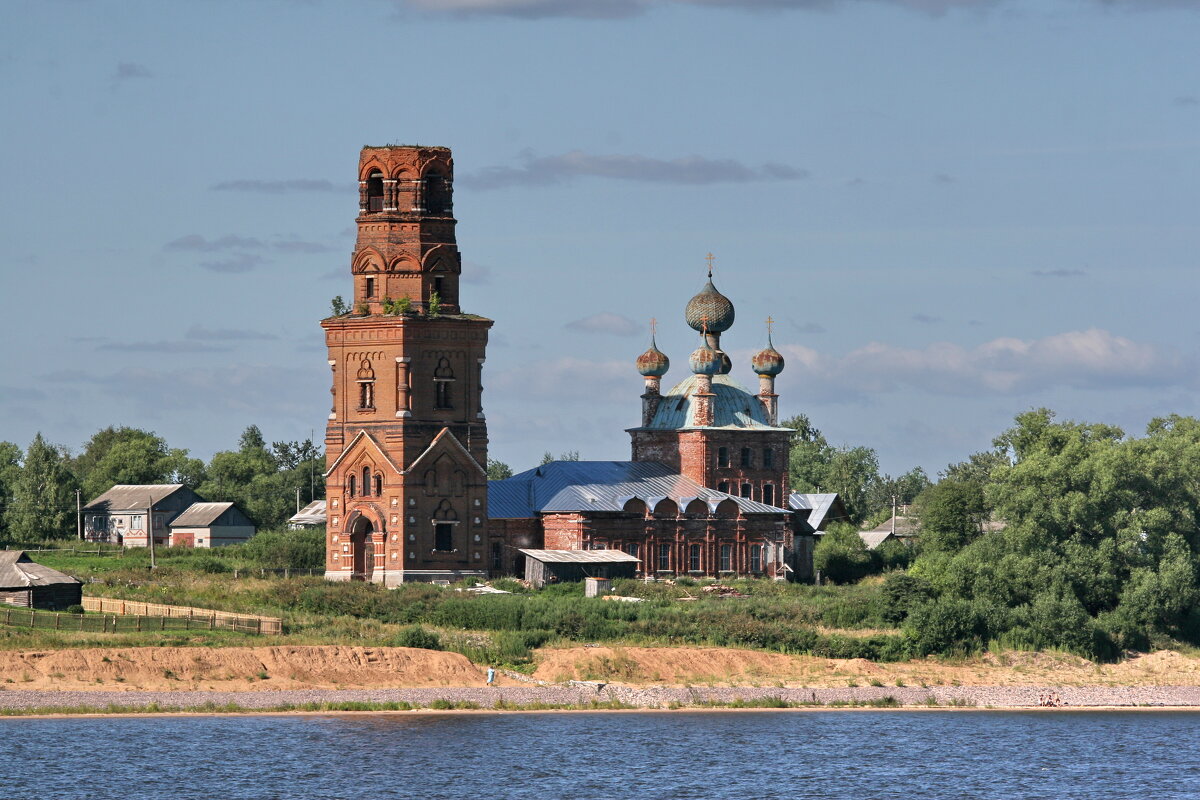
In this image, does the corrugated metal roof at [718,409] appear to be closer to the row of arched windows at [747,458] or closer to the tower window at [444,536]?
the row of arched windows at [747,458]

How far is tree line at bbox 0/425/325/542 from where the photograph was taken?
11000cm

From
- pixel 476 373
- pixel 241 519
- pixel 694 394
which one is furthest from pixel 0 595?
pixel 241 519

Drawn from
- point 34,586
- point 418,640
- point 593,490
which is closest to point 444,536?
point 593,490

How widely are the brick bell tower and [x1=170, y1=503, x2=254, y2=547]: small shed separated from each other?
31177mm

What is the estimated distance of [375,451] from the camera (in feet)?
259

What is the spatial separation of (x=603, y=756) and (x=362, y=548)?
28043mm

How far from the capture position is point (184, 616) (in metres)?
67.1

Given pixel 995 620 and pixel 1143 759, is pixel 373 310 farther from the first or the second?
pixel 1143 759

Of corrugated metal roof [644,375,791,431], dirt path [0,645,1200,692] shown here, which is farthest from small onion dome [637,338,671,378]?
dirt path [0,645,1200,692]

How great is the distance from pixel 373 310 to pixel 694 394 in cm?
1545

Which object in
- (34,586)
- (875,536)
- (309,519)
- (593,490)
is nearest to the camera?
(34,586)

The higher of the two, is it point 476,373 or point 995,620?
point 476,373

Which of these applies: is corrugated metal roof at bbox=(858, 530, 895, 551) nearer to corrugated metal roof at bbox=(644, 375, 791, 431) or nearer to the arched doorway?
corrugated metal roof at bbox=(644, 375, 791, 431)

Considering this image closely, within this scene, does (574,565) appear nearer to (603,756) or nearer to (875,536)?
(603,756)
